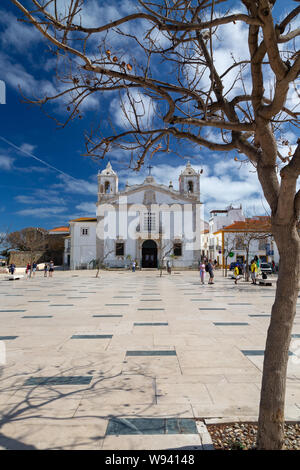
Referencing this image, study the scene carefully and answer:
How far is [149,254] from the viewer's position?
140 ft

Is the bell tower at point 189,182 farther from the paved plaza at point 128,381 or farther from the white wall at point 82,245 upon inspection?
the paved plaza at point 128,381

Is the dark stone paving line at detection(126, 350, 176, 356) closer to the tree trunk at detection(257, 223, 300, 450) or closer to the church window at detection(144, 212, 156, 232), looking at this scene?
the tree trunk at detection(257, 223, 300, 450)

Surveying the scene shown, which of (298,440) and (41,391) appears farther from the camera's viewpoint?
(41,391)

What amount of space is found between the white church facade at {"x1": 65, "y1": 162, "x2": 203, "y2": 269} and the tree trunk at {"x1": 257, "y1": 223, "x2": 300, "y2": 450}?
3900 centimetres

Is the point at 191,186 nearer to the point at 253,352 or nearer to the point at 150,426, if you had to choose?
the point at 253,352

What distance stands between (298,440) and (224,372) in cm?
144

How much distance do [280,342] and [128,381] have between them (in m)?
1.97

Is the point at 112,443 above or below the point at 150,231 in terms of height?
below

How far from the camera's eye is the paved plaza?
236 cm

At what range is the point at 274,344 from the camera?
201 centimetres

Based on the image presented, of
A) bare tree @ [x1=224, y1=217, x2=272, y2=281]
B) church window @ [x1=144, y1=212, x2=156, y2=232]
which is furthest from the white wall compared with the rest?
bare tree @ [x1=224, y1=217, x2=272, y2=281]

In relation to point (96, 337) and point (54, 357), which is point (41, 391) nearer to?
point (54, 357)
